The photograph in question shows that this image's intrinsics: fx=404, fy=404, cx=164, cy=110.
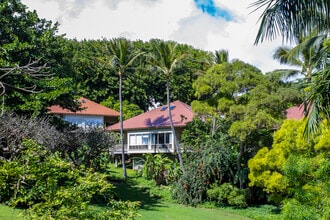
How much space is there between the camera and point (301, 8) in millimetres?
8367

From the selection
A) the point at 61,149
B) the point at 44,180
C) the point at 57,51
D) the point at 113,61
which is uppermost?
the point at 113,61

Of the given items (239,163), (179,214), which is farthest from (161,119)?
(179,214)

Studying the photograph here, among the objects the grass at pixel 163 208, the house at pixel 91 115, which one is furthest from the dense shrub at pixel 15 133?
the house at pixel 91 115

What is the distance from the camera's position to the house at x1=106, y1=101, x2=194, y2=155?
3219 centimetres

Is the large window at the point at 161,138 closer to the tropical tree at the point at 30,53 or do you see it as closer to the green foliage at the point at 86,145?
the green foliage at the point at 86,145

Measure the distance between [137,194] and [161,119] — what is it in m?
10.4

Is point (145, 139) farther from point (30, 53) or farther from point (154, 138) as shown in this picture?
point (30, 53)

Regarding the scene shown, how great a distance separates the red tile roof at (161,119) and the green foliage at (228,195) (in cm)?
950

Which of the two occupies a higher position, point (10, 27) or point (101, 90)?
point (101, 90)

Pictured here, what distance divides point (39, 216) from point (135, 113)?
3651 cm

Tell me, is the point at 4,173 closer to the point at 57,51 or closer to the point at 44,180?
the point at 44,180

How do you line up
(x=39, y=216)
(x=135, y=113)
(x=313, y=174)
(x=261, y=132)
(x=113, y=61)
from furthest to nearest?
(x=135, y=113) → (x=113, y=61) → (x=261, y=132) → (x=313, y=174) → (x=39, y=216)

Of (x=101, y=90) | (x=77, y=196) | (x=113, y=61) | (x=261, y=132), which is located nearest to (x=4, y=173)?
(x=77, y=196)

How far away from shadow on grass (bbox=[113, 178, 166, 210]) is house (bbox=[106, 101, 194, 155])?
602 cm
